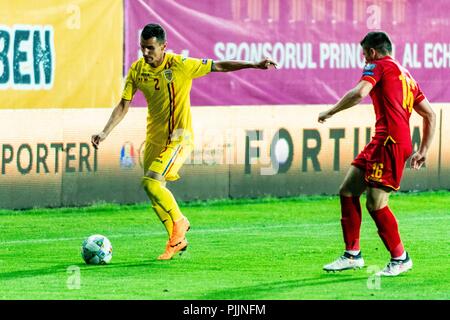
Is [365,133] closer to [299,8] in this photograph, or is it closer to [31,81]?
[299,8]

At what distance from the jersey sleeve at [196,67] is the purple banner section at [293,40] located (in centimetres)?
453

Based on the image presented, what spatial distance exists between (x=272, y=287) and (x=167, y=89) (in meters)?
2.81

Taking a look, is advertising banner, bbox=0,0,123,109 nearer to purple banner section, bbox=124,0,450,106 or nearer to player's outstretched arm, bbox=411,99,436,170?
purple banner section, bbox=124,0,450,106

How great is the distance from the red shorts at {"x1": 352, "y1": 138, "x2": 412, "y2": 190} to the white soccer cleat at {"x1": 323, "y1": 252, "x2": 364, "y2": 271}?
0.74 meters

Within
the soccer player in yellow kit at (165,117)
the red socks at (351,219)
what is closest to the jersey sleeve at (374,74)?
the red socks at (351,219)

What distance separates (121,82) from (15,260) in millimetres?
5084

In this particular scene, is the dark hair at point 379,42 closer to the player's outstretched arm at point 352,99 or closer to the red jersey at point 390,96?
the red jersey at point 390,96

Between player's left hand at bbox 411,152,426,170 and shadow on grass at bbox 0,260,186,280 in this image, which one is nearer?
player's left hand at bbox 411,152,426,170

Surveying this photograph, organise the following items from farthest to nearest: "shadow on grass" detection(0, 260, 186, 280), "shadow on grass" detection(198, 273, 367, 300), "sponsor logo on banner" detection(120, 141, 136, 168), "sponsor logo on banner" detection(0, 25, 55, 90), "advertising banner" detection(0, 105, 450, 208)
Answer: "sponsor logo on banner" detection(120, 141, 136, 168) < "advertising banner" detection(0, 105, 450, 208) < "sponsor logo on banner" detection(0, 25, 55, 90) < "shadow on grass" detection(0, 260, 186, 280) < "shadow on grass" detection(198, 273, 367, 300)

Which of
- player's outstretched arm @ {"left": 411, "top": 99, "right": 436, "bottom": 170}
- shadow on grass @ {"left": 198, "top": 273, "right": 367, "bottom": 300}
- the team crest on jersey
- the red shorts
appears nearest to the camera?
shadow on grass @ {"left": 198, "top": 273, "right": 367, "bottom": 300}

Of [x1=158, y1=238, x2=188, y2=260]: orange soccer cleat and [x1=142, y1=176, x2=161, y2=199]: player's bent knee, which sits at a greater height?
[x1=142, y1=176, x2=161, y2=199]: player's bent knee

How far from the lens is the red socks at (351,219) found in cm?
1236

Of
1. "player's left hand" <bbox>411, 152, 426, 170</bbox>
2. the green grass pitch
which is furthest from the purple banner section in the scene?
"player's left hand" <bbox>411, 152, 426, 170</bbox>

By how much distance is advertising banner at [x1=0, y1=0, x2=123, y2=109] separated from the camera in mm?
17281
